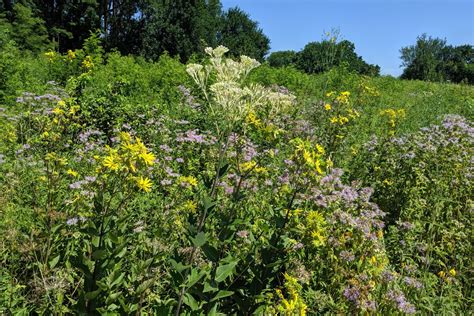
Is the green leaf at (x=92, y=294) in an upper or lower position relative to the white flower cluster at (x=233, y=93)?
lower

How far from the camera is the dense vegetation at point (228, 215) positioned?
2.02 meters

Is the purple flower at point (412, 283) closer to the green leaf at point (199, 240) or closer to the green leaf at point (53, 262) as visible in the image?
the green leaf at point (199, 240)

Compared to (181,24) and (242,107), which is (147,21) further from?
(242,107)

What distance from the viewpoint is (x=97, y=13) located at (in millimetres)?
32625

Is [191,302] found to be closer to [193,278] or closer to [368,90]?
[193,278]

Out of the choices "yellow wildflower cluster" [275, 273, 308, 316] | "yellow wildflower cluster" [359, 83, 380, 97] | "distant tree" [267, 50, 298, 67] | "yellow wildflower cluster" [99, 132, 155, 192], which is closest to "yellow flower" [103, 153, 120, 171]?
"yellow wildflower cluster" [99, 132, 155, 192]

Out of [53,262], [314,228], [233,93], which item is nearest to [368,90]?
[314,228]

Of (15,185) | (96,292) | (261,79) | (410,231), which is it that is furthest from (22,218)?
(261,79)

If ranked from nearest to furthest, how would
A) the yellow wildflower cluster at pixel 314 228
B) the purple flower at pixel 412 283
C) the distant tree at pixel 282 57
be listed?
the yellow wildflower cluster at pixel 314 228 → the purple flower at pixel 412 283 → the distant tree at pixel 282 57

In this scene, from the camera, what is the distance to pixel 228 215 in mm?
2262

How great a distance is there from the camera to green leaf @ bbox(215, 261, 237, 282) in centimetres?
198

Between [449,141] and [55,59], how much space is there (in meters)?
8.16

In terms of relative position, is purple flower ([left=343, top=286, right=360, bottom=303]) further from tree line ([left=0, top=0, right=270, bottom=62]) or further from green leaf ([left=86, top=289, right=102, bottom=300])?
tree line ([left=0, top=0, right=270, bottom=62])

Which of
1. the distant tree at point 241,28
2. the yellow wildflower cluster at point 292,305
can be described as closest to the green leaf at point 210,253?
the yellow wildflower cluster at point 292,305
